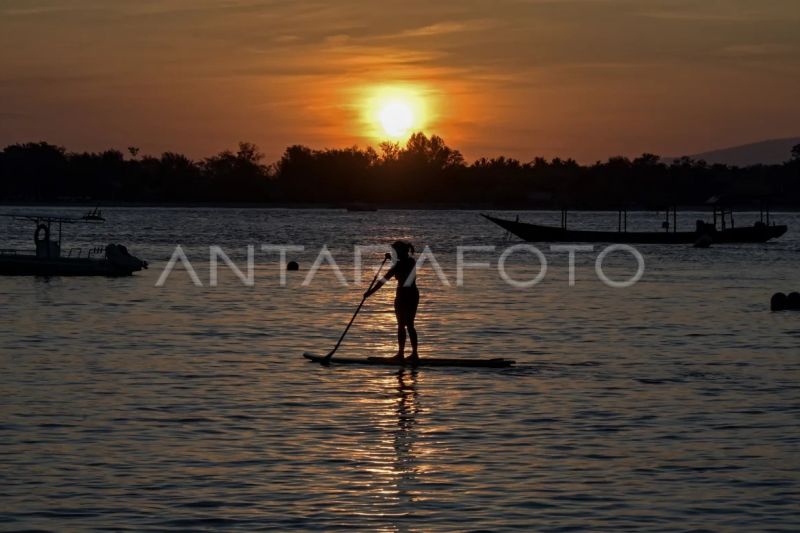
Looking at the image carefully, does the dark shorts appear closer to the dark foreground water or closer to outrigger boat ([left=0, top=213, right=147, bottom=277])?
the dark foreground water

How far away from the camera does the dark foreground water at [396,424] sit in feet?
43.5

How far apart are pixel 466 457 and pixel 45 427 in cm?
549

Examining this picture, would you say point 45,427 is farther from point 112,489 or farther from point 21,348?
point 21,348

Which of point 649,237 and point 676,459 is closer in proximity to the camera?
point 676,459

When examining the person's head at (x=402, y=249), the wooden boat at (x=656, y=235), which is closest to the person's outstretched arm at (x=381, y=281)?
the person's head at (x=402, y=249)

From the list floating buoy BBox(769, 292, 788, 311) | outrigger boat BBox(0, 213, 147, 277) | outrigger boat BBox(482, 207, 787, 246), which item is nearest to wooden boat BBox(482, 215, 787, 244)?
outrigger boat BBox(482, 207, 787, 246)

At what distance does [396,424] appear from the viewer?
18.0 meters

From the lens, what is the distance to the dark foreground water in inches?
522

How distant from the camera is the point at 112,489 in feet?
45.7

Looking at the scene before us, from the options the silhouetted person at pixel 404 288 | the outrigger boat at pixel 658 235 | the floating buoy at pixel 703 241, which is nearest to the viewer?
the silhouetted person at pixel 404 288

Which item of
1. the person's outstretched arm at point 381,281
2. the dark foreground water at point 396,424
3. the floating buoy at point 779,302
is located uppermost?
the person's outstretched arm at point 381,281

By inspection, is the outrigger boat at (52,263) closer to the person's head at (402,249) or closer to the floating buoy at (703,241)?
the person's head at (402,249)

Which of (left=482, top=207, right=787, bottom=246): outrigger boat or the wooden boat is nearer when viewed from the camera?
(left=482, top=207, right=787, bottom=246): outrigger boat

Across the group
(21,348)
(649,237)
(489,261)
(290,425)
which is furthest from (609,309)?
(649,237)
